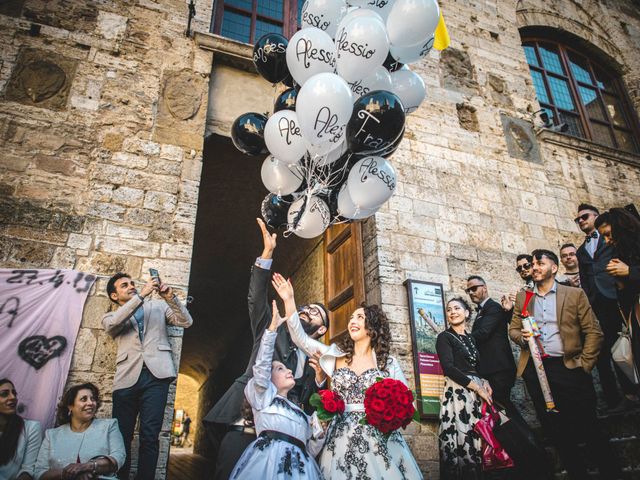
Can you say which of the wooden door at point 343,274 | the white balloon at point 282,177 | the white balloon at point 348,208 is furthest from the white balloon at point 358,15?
the wooden door at point 343,274

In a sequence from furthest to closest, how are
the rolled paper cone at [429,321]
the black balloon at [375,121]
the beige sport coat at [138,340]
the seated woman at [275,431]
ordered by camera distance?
the rolled paper cone at [429,321], the beige sport coat at [138,340], the black balloon at [375,121], the seated woman at [275,431]

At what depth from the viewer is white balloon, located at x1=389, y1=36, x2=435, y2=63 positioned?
339cm

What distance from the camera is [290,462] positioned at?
7.50 ft

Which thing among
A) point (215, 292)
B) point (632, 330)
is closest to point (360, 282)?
point (632, 330)

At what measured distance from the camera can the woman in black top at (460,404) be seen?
120 inches

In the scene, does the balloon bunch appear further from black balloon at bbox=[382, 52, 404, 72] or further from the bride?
the bride

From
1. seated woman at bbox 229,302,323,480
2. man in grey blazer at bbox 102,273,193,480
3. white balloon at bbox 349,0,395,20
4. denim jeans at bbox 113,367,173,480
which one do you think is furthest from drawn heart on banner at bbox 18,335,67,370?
white balloon at bbox 349,0,395,20

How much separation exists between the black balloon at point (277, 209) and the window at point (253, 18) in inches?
138

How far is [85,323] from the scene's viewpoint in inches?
146

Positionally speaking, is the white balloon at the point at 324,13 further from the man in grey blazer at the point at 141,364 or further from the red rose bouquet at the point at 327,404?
the red rose bouquet at the point at 327,404

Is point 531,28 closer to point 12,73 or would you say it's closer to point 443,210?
point 443,210

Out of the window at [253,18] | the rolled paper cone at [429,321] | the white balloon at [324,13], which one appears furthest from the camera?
the window at [253,18]

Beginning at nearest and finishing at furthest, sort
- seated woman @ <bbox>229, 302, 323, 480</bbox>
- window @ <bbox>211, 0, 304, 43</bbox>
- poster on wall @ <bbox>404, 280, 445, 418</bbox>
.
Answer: seated woman @ <bbox>229, 302, 323, 480</bbox> < poster on wall @ <bbox>404, 280, 445, 418</bbox> < window @ <bbox>211, 0, 304, 43</bbox>

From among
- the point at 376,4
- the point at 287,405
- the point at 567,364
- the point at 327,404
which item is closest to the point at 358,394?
the point at 327,404
